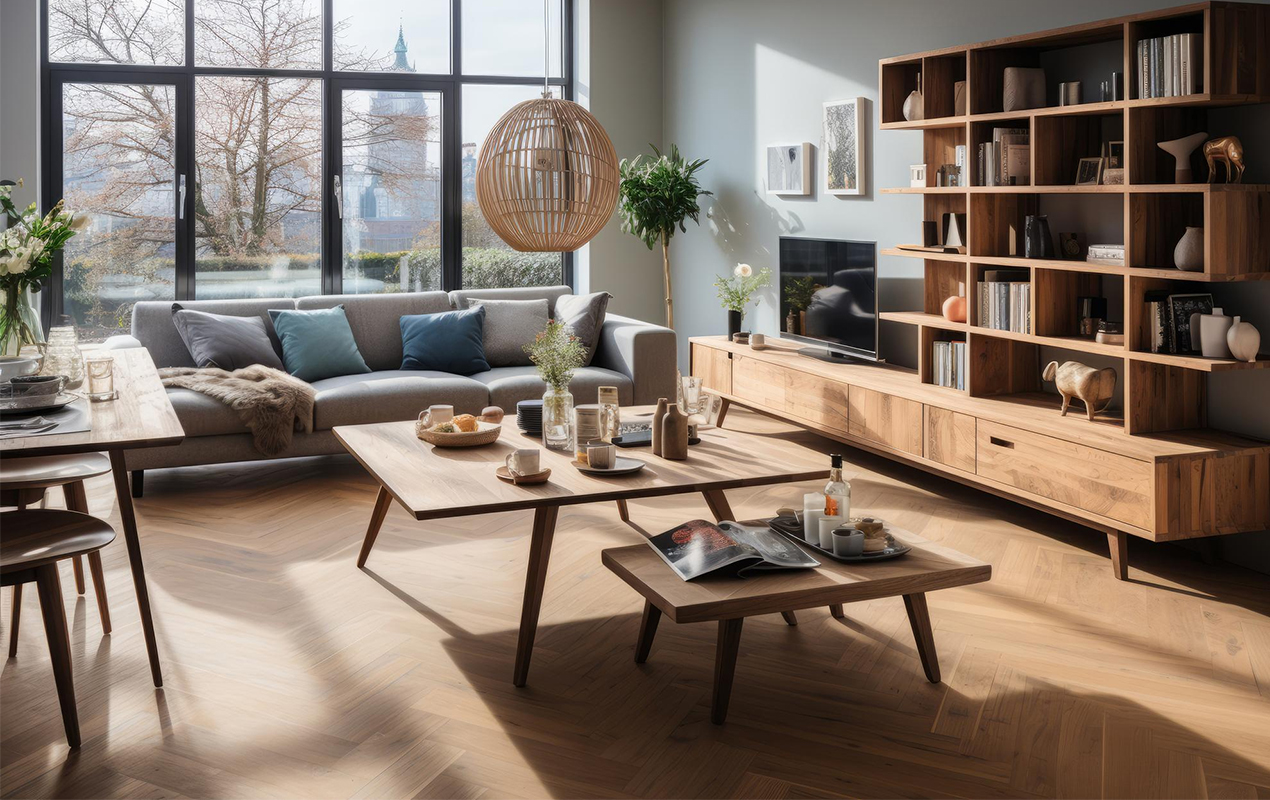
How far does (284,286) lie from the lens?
712cm

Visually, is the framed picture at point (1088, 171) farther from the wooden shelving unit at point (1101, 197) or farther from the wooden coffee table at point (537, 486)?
the wooden coffee table at point (537, 486)

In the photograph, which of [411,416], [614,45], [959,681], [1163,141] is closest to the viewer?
[959,681]

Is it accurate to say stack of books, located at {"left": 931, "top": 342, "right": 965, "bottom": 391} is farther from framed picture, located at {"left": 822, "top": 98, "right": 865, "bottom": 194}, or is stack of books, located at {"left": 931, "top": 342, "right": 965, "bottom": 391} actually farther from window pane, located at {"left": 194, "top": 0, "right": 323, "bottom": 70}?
window pane, located at {"left": 194, "top": 0, "right": 323, "bottom": 70}

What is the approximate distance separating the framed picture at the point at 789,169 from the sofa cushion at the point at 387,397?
2174mm

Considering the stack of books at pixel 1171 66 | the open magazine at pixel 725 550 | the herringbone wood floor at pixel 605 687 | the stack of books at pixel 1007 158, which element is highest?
the stack of books at pixel 1171 66

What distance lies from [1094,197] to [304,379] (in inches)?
149

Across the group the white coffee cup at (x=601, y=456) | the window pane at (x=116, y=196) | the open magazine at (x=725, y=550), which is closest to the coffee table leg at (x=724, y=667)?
the open magazine at (x=725, y=550)

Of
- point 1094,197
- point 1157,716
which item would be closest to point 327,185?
point 1094,197

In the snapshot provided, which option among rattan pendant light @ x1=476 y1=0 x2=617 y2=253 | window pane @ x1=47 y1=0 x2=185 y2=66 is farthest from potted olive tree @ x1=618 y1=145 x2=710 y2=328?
window pane @ x1=47 y1=0 x2=185 y2=66

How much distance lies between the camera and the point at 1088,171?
165 inches

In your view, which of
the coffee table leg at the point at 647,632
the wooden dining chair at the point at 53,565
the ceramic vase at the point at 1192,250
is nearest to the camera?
the wooden dining chair at the point at 53,565

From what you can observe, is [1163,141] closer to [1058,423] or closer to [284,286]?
[1058,423]

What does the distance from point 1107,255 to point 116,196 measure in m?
5.67

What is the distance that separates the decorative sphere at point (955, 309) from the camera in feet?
15.8
